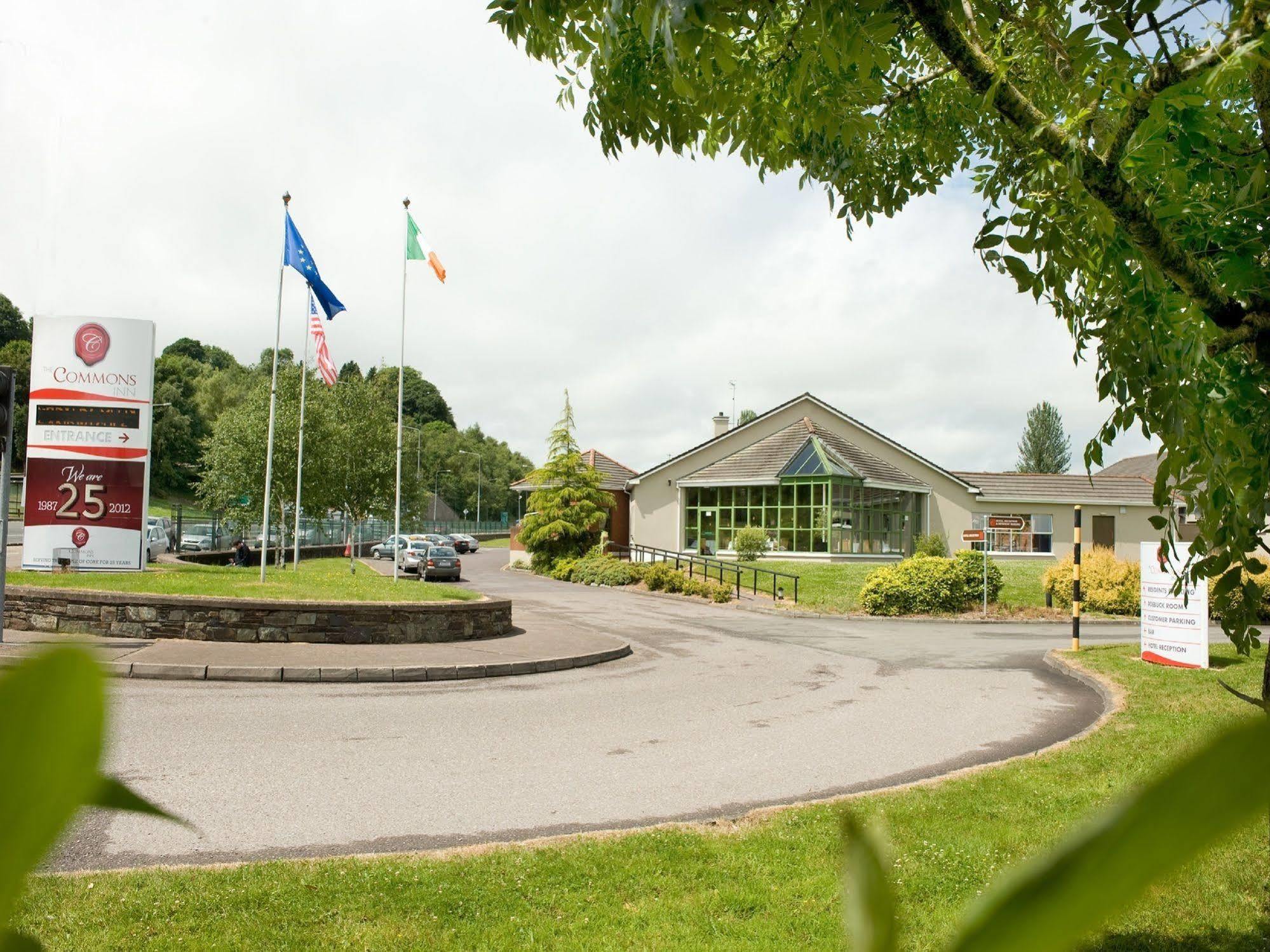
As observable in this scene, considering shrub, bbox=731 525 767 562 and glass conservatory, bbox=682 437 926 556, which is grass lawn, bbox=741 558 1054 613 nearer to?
shrub, bbox=731 525 767 562

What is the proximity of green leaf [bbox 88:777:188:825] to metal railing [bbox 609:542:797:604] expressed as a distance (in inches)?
1060

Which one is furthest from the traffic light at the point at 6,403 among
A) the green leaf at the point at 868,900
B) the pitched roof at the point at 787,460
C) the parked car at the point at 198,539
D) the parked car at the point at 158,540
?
the parked car at the point at 198,539

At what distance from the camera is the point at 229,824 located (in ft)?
20.3

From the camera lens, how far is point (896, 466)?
4297cm

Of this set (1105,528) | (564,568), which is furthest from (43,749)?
(1105,528)

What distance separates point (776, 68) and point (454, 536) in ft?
222

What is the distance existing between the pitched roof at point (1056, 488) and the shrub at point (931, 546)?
17.7ft

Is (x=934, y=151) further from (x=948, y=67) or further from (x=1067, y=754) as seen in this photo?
(x=1067, y=754)

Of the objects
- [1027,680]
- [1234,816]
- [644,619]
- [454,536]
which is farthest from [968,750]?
[454,536]

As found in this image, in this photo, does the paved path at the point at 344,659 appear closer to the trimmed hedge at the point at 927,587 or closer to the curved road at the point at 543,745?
the curved road at the point at 543,745

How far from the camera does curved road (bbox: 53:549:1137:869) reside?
6.30 m

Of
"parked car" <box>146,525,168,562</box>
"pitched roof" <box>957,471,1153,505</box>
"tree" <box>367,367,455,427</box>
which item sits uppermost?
"tree" <box>367,367,455,427</box>

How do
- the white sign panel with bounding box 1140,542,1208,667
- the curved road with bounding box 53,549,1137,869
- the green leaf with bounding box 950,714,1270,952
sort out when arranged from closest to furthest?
1. the green leaf with bounding box 950,714,1270,952
2. the curved road with bounding box 53,549,1137,869
3. the white sign panel with bounding box 1140,542,1208,667

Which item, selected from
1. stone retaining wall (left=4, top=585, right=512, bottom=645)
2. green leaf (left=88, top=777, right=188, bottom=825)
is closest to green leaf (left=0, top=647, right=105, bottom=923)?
green leaf (left=88, top=777, right=188, bottom=825)
